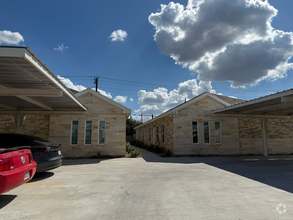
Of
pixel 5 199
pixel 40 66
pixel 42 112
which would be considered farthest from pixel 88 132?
pixel 5 199

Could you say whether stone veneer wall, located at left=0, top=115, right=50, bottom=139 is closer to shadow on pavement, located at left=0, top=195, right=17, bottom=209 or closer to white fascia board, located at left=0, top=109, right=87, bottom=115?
white fascia board, located at left=0, top=109, right=87, bottom=115

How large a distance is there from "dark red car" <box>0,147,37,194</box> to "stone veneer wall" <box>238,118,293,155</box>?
14.7m

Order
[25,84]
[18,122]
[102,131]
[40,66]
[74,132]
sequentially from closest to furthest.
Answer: [40,66] → [25,84] → [18,122] → [74,132] → [102,131]

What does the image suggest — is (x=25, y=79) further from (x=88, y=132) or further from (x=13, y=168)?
(x=88, y=132)

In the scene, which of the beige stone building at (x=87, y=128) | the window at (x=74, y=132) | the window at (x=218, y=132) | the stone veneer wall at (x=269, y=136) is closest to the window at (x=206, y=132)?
the window at (x=218, y=132)

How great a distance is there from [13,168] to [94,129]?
30.5 feet

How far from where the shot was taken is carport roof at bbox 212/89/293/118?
29.3 ft

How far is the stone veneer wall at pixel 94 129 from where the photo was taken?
1292 cm

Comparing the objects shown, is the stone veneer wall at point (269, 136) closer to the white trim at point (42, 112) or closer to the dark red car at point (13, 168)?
the white trim at point (42, 112)

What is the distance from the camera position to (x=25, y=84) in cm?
760

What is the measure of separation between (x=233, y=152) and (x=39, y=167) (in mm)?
13265

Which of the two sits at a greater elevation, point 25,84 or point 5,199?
point 25,84

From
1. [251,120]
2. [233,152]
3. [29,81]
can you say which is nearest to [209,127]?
[233,152]

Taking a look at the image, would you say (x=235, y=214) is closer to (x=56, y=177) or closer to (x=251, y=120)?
(x=56, y=177)
